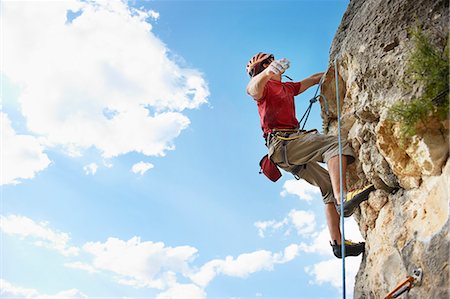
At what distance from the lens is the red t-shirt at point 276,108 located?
7.64 m

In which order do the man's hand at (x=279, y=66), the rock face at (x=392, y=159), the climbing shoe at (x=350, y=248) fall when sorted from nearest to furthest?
the rock face at (x=392, y=159) → the man's hand at (x=279, y=66) → the climbing shoe at (x=350, y=248)

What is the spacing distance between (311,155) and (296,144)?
27 centimetres

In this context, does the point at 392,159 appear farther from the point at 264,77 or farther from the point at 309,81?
the point at 309,81

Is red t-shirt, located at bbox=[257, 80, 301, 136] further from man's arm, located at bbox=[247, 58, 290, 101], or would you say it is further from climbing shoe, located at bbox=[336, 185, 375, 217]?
climbing shoe, located at bbox=[336, 185, 375, 217]

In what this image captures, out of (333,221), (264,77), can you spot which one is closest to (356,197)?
(333,221)

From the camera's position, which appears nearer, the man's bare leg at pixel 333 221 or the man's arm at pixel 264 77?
the man's arm at pixel 264 77

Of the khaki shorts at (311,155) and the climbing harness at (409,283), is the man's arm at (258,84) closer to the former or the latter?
the khaki shorts at (311,155)

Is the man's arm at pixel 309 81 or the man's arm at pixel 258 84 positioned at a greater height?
the man's arm at pixel 309 81

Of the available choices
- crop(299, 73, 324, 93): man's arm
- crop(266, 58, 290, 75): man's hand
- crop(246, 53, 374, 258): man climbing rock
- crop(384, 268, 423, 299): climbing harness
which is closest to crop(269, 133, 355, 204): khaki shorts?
crop(246, 53, 374, 258): man climbing rock

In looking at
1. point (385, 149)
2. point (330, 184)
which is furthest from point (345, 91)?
point (385, 149)

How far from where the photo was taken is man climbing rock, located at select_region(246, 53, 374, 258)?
682cm

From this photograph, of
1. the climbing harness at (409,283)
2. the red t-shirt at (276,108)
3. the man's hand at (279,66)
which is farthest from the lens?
the red t-shirt at (276,108)

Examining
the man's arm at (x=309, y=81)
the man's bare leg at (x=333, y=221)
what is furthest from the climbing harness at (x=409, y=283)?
the man's arm at (x=309, y=81)

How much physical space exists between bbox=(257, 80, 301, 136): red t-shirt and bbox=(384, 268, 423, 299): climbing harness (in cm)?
304
